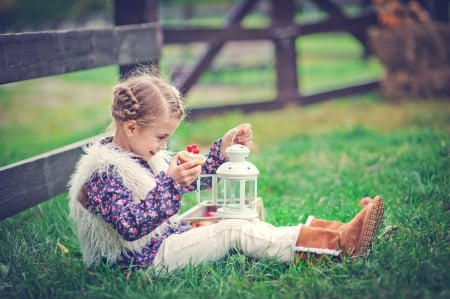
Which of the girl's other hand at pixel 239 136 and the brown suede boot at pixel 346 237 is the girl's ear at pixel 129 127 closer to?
the girl's other hand at pixel 239 136

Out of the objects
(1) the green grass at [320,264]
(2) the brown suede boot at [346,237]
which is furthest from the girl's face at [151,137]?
(2) the brown suede boot at [346,237]

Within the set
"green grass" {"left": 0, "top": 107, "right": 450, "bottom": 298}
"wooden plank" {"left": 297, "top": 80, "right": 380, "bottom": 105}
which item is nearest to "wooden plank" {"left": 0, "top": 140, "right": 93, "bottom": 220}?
"green grass" {"left": 0, "top": 107, "right": 450, "bottom": 298}

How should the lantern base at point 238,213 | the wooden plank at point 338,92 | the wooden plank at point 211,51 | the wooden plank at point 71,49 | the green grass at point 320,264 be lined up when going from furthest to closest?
the wooden plank at point 338,92, the wooden plank at point 211,51, the wooden plank at point 71,49, the lantern base at point 238,213, the green grass at point 320,264

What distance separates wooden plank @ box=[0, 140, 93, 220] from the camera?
11.3 ft

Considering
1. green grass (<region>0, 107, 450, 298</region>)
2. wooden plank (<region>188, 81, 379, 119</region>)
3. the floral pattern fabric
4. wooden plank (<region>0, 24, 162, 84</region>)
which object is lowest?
wooden plank (<region>188, 81, 379, 119</region>)

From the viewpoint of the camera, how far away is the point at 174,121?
296 centimetres

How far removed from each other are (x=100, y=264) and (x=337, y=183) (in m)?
1.94

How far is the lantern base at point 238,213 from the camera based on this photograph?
9.81 feet

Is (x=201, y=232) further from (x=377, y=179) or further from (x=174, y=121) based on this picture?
(x=377, y=179)

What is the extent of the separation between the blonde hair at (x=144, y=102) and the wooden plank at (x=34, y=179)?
85 centimetres

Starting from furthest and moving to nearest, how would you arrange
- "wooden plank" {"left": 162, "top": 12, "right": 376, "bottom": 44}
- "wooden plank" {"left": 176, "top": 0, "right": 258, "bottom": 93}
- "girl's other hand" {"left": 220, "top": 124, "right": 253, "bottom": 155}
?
1. "wooden plank" {"left": 176, "top": 0, "right": 258, "bottom": 93}
2. "wooden plank" {"left": 162, "top": 12, "right": 376, "bottom": 44}
3. "girl's other hand" {"left": 220, "top": 124, "right": 253, "bottom": 155}

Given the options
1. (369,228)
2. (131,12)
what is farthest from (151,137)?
(131,12)

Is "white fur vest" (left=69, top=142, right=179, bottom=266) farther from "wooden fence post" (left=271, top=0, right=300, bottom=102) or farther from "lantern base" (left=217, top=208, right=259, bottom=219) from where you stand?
"wooden fence post" (left=271, top=0, right=300, bottom=102)

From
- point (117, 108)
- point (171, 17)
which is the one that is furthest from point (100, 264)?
point (171, 17)
